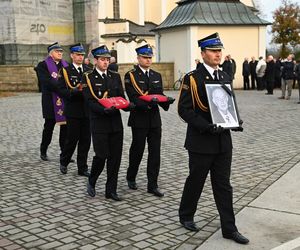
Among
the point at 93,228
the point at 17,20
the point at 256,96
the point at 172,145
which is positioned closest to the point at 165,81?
the point at 256,96

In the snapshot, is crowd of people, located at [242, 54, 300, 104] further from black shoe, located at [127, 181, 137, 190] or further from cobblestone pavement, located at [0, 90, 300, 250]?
black shoe, located at [127, 181, 137, 190]

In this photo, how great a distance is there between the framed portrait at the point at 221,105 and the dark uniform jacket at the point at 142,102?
155 centimetres

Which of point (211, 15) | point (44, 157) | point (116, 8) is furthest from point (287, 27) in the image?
point (44, 157)

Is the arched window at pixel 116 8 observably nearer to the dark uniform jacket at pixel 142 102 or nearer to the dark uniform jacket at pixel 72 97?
the dark uniform jacket at pixel 72 97

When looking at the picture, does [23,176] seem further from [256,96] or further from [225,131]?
[256,96]

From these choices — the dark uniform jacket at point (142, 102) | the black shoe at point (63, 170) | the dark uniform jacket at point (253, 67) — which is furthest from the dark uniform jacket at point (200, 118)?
the dark uniform jacket at point (253, 67)

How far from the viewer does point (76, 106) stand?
733cm

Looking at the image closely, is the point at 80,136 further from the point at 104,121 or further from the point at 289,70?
the point at 289,70

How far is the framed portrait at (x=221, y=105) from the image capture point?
4.66 meters

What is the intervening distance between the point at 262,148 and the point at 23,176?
14.6 feet

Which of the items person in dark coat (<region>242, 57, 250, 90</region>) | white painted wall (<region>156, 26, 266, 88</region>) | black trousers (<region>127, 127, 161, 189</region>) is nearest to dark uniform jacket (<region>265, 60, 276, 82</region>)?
person in dark coat (<region>242, 57, 250, 90</region>)

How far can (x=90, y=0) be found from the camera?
3419 centimetres

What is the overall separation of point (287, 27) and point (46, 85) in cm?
4227

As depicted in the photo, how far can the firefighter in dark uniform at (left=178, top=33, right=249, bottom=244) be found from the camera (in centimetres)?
472
